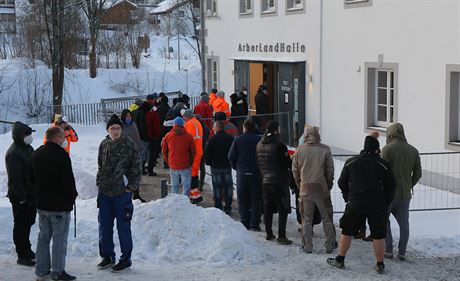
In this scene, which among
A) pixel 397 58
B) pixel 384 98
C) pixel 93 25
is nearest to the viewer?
pixel 397 58

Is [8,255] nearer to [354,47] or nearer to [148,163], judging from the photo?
[148,163]

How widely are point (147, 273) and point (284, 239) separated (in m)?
2.35

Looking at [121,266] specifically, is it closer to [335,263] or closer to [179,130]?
[335,263]

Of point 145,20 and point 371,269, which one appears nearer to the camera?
point 371,269

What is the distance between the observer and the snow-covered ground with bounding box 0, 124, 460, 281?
832 cm

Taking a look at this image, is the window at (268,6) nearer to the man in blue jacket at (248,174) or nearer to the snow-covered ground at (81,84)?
the man in blue jacket at (248,174)

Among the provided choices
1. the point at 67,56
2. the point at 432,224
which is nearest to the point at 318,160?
the point at 432,224

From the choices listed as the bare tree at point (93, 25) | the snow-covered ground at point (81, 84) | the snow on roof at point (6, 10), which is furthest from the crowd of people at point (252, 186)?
the snow on roof at point (6, 10)

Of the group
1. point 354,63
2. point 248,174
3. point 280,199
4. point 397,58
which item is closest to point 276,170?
point 280,199

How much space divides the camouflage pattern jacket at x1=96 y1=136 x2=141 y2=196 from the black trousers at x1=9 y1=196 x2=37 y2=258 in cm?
104

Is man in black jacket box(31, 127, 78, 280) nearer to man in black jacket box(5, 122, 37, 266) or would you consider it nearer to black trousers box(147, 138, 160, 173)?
man in black jacket box(5, 122, 37, 266)

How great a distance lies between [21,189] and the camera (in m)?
8.27

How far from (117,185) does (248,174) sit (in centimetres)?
274

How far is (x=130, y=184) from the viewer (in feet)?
26.6
